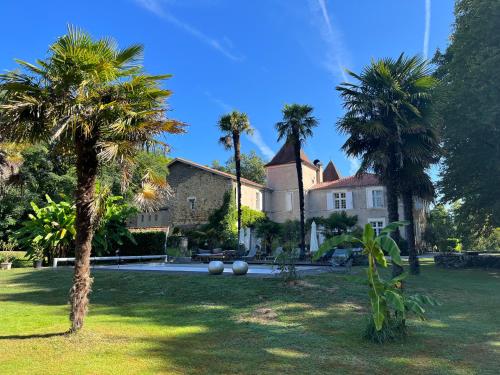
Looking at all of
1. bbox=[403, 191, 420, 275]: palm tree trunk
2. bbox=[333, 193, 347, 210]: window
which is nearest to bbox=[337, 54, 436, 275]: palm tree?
bbox=[403, 191, 420, 275]: palm tree trunk

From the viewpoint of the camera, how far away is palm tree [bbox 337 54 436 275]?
1462 centimetres

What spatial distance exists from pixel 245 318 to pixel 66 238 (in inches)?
644

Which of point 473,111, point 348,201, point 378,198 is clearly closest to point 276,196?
point 348,201

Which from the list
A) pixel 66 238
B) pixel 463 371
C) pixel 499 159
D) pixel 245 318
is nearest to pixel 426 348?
pixel 463 371

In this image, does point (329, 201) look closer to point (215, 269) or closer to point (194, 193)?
point (194, 193)

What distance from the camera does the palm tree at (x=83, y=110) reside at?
21.7 feet

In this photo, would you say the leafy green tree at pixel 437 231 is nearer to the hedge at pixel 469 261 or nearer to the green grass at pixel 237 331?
the hedge at pixel 469 261

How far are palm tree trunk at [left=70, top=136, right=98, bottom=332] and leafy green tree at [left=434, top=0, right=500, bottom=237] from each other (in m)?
14.1

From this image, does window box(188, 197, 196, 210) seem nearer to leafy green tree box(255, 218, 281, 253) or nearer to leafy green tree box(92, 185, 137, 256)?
leafy green tree box(255, 218, 281, 253)

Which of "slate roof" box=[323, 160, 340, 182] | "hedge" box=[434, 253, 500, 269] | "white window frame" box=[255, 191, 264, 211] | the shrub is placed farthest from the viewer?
"slate roof" box=[323, 160, 340, 182]

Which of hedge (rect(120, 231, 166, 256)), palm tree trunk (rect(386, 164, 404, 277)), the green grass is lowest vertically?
the green grass

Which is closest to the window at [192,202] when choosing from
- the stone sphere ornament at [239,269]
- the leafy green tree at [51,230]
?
the leafy green tree at [51,230]

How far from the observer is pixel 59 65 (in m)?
6.72

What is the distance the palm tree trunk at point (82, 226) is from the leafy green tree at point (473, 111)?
46.3ft
